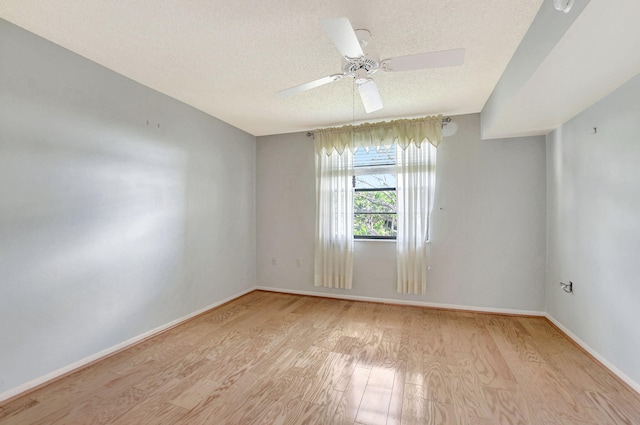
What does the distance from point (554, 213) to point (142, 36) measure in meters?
4.17

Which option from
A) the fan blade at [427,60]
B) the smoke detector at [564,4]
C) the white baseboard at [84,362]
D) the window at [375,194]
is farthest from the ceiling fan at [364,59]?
the white baseboard at [84,362]

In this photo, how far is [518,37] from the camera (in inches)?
76.5

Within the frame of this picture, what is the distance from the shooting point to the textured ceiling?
170 centimetres

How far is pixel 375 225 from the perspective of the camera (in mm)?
3959

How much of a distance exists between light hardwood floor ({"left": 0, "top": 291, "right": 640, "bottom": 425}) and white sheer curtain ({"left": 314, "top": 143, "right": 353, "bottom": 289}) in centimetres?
100

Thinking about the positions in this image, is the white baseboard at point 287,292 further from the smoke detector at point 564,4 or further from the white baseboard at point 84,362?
the smoke detector at point 564,4

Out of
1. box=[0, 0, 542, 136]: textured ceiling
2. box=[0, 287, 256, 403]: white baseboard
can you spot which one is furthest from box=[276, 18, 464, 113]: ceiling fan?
box=[0, 287, 256, 403]: white baseboard

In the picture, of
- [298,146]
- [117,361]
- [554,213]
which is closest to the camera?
[117,361]

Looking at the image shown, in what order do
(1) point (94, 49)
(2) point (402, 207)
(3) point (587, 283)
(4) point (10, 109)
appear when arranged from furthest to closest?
(2) point (402, 207)
(3) point (587, 283)
(1) point (94, 49)
(4) point (10, 109)

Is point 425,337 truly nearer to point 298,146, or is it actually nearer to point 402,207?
point 402,207

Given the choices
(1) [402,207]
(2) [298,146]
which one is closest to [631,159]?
(1) [402,207]

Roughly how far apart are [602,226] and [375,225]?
226cm

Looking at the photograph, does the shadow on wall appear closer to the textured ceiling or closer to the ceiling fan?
the textured ceiling

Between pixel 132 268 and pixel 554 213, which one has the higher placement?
pixel 554 213
